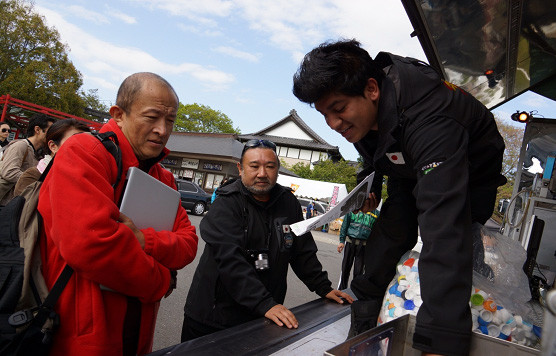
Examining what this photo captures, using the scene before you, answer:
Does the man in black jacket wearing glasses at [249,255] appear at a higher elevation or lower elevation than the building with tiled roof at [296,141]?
lower

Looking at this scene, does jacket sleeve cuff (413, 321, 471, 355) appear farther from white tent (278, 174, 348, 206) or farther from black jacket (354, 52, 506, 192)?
white tent (278, 174, 348, 206)

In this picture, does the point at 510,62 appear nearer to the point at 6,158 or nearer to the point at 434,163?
the point at 434,163

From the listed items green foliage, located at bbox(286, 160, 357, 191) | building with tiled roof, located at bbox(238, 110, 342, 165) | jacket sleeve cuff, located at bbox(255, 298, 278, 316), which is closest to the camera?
jacket sleeve cuff, located at bbox(255, 298, 278, 316)

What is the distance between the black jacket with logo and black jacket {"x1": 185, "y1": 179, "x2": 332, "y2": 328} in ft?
1.70

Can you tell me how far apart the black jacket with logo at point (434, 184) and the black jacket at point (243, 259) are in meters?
0.52

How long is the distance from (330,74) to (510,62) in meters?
2.40

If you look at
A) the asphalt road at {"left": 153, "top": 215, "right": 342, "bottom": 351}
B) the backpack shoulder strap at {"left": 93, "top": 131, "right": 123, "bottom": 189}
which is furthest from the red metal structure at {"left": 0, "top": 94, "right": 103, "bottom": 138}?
the backpack shoulder strap at {"left": 93, "top": 131, "right": 123, "bottom": 189}

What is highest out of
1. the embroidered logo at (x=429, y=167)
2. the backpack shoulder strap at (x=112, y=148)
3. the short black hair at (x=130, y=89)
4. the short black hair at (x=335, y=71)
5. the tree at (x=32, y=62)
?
the tree at (x=32, y=62)

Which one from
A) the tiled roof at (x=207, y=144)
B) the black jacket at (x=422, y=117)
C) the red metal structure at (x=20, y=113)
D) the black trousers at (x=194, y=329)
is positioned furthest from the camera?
the tiled roof at (x=207, y=144)

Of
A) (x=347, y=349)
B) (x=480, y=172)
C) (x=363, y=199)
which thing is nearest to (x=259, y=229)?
(x=363, y=199)

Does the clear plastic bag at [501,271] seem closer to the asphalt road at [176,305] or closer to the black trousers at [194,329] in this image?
the black trousers at [194,329]

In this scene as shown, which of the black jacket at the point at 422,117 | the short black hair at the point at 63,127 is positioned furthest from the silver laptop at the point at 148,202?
the short black hair at the point at 63,127

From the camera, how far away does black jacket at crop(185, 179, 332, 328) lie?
178cm

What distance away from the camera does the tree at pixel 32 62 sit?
57.9ft
